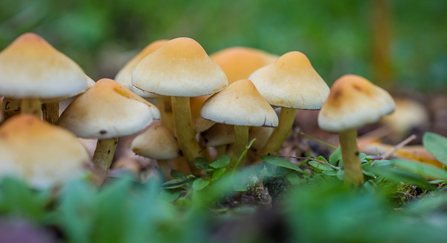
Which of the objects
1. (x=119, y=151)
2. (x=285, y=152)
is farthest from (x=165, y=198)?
(x=119, y=151)

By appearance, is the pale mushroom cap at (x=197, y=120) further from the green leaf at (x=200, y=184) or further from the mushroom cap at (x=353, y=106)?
the mushroom cap at (x=353, y=106)

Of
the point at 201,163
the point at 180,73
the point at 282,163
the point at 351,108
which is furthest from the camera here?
the point at 201,163

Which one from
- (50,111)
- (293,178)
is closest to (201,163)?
(293,178)

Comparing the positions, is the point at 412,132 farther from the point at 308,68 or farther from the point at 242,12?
the point at 242,12

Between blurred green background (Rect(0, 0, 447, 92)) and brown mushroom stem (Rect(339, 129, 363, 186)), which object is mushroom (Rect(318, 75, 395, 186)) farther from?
blurred green background (Rect(0, 0, 447, 92))

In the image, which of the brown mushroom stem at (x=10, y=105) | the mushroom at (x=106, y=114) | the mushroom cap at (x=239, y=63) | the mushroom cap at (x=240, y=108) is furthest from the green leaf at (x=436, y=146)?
the brown mushroom stem at (x=10, y=105)

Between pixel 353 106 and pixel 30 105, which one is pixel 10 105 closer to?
pixel 30 105
